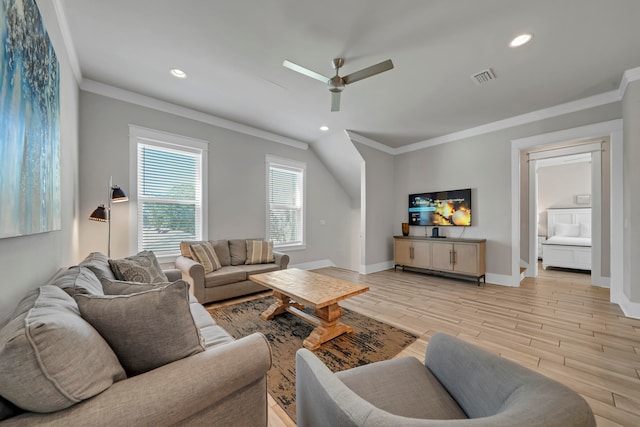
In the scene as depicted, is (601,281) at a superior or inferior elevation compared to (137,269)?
inferior

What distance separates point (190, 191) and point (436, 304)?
13.0 ft

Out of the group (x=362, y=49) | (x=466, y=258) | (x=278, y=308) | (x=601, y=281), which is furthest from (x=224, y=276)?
(x=601, y=281)

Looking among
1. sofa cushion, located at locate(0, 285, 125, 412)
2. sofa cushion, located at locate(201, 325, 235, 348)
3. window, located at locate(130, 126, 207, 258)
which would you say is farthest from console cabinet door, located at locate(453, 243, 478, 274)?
sofa cushion, located at locate(0, 285, 125, 412)

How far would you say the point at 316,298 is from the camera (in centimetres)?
213

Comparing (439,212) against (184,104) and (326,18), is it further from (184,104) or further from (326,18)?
(184,104)

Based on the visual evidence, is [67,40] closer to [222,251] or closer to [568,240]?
[222,251]

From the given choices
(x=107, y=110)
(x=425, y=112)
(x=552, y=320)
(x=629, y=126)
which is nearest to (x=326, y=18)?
(x=425, y=112)

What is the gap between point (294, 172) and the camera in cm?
523

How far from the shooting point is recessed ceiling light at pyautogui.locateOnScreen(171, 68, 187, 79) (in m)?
2.78

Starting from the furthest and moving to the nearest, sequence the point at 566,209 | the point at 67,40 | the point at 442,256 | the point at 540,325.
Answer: the point at 566,209 → the point at 442,256 → the point at 540,325 → the point at 67,40

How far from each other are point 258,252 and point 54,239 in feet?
7.77

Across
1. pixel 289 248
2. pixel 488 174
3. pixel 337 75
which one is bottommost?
pixel 289 248

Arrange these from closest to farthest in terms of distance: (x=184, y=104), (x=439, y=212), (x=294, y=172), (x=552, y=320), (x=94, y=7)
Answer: (x=94, y=7), (x=552, y=320), (x=184, y=104), (x=439, y=212), (x=294, y=172)

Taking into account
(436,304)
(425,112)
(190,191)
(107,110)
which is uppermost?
(425,112)
